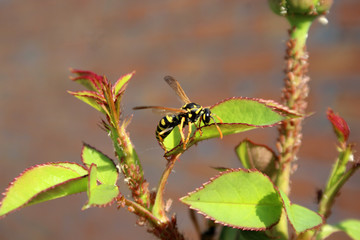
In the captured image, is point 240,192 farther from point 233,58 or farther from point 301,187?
point 233,58

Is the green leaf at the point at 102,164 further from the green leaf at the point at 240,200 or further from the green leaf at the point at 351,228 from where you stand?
the green leaf at the point at 351,228

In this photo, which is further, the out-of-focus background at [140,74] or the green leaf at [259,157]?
the out-of-focus background at [140,74]

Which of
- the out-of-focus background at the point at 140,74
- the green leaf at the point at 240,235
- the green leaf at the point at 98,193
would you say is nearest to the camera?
the green leaf at the point at 98,193

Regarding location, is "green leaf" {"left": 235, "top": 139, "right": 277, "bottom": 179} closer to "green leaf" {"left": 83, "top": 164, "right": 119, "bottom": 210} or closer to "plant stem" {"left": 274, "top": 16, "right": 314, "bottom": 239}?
"plant stem" {"left": 274, "top": 16, "right": 314, "bottom": 239}

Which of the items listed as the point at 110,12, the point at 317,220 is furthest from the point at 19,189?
the point at 110,12

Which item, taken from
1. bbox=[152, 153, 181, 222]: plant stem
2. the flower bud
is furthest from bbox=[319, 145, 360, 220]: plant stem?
bbox=[152, 153, 181, 222]: plant stem

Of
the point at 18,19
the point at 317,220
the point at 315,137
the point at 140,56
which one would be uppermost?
the point at 18,19

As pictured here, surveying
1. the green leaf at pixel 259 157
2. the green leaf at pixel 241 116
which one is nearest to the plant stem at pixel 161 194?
the green leaf at pixel 241 116
